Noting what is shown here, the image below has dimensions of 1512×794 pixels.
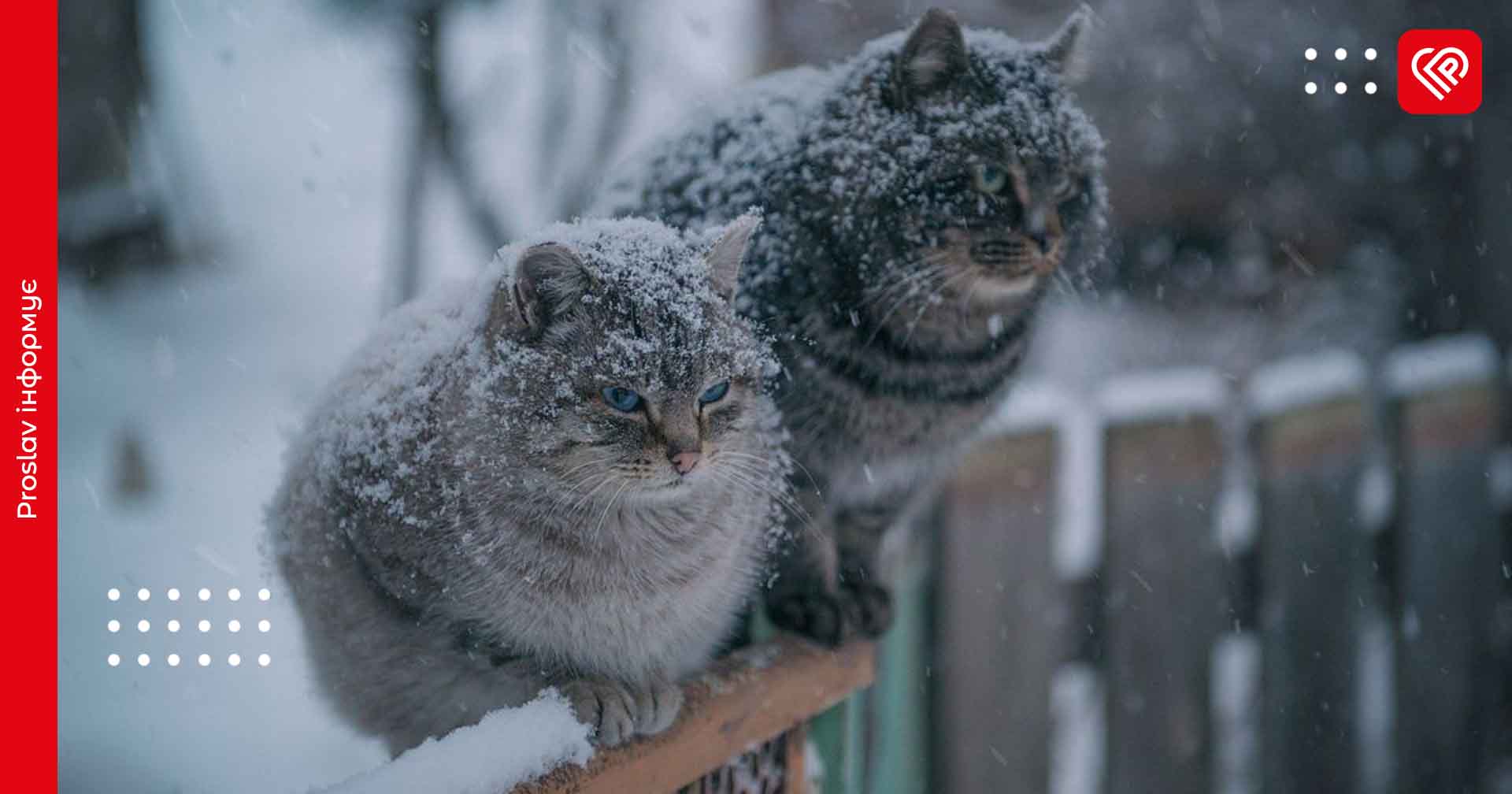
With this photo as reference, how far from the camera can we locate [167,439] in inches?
65.5

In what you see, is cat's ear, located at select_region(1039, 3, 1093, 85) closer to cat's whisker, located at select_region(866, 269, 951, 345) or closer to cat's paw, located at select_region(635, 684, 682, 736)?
cat's whisker, located at select_region(866, 269, 951, 345)

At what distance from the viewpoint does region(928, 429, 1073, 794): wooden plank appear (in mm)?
1859

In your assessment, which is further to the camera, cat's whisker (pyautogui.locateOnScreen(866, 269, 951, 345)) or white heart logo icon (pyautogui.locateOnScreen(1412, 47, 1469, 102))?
white heart logo icon (pyautogui.locateOnScreen(1412, 47, 1469, 102))

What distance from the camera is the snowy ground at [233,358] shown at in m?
0.95

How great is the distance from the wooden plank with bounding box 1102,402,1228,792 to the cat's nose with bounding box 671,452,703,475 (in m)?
1.40

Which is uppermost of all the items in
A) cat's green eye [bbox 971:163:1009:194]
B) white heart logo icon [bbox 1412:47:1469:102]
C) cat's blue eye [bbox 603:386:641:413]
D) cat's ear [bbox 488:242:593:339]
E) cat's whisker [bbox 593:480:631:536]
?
white heart logo icon [bbox 1412:47:1469:102]

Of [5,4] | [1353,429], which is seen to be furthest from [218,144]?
[1353,429]

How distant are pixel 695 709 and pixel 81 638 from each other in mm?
599

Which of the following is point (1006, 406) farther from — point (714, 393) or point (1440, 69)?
point (1440, 69)

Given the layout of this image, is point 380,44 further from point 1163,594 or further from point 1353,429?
point 1353,429

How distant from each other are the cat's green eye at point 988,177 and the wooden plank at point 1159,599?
1.13 metres

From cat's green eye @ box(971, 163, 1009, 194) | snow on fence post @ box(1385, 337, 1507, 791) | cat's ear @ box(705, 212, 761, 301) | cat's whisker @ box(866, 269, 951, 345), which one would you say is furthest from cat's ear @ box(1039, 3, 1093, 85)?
snow on fence post @ box(1385, 337, 1507, 791)

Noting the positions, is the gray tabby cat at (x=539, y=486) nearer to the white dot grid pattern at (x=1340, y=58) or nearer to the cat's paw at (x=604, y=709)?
the cat's paw at (x=604, y=709)

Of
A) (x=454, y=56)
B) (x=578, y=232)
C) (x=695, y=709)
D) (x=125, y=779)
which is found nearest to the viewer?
(x=578, y=232)
